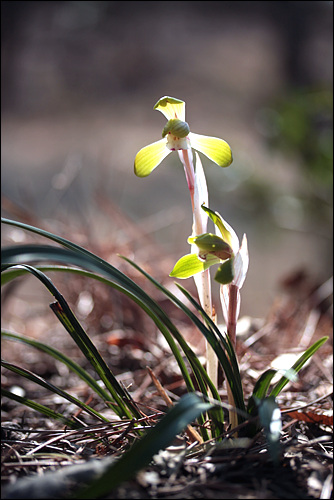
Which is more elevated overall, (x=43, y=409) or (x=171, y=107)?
(x=171, y=107)

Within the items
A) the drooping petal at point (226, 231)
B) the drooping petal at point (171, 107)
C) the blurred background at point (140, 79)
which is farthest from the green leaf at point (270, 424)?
the blurred background at point (140, 79)

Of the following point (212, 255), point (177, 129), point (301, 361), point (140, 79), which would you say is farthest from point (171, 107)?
point (140, 79)

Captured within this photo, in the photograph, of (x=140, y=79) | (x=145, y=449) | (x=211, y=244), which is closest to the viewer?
(x=145, y=449)

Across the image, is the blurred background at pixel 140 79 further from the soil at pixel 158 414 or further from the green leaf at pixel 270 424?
the green leaf at pixel 270 424

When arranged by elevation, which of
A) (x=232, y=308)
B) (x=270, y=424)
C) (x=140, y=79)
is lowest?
(x=270, y=424)

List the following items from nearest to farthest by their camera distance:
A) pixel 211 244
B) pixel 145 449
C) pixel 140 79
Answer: pixel 145 449 → pixel 211 244 → pixel 140 79

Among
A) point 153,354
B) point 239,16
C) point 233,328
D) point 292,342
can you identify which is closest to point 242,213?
point 292,342

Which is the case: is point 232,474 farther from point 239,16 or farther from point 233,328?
point 239,16

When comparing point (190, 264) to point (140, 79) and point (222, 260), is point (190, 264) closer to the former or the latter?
point (222, 260)
